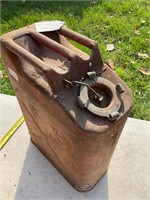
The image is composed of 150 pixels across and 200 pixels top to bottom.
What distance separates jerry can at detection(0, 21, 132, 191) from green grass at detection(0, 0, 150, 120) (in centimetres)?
115

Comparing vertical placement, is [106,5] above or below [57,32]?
below

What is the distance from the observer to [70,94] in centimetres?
130

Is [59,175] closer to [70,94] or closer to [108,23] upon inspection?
[70,94]

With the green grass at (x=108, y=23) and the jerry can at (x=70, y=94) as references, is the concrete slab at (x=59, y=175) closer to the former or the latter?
the jerry can at (x=70, y=94)

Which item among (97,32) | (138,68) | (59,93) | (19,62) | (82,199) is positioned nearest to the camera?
(59,93)

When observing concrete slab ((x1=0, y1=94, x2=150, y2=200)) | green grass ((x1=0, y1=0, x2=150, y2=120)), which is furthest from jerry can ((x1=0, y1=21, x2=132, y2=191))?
green grass ((x1=0, y1=0, x2=150, y2=120))

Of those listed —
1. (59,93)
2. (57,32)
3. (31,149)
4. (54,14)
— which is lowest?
(31,149)

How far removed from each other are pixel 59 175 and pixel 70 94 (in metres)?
0.80

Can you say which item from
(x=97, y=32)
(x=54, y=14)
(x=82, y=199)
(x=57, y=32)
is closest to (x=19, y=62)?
(x=57, y=32)

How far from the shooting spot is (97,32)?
3346mm

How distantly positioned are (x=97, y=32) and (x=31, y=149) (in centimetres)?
189

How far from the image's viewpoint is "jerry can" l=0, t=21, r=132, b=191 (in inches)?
49.8

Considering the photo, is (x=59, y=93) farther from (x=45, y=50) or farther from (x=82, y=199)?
(x=82, y=199)

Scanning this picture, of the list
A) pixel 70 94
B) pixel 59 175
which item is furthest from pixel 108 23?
pixel 70 94
